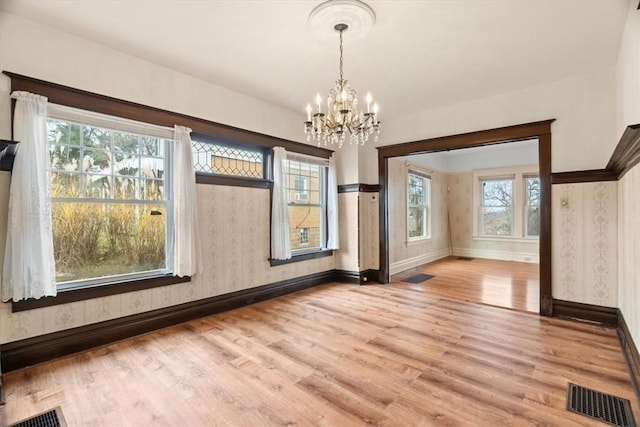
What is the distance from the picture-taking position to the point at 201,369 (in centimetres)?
249

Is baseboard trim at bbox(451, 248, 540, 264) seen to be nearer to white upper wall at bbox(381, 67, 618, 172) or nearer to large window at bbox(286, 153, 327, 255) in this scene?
white upper wall at bbox(381, 67, 618, 172)

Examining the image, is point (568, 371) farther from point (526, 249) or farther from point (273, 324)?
point (526, 249)

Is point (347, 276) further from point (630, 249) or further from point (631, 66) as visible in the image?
point (631, 66)

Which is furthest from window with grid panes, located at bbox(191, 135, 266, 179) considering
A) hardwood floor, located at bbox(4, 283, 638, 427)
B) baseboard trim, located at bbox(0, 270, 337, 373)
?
hardwood floor, located at bbox(4, 283, 638, 427)

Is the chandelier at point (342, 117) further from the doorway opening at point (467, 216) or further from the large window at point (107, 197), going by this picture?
the doorway opening at point (467, 216)

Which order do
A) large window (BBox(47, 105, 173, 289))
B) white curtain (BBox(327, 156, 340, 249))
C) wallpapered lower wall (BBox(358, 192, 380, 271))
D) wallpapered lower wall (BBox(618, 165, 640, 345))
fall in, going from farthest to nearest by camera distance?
wallpapered lower wall (BBox(358, 192, 380, 271)), white curtain (BBox(327, 156, 340, 249)), large window (BBox(47, 105, 173, 289)), wallpapered lower wall (BBox(618, 165, 640, 345))

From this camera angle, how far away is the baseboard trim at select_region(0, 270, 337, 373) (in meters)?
2.51

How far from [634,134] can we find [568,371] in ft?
6.01

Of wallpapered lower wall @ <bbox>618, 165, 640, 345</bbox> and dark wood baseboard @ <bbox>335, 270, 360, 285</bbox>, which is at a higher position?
wallpapered lower wall @ <bbox>618, 165, 640, 345</bbox>

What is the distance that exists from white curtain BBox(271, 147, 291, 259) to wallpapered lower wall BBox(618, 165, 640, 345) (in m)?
3.70

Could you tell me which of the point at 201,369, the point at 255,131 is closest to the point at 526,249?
the point at 255,131

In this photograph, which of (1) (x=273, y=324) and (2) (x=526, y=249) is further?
(2) (x=526, y=249)

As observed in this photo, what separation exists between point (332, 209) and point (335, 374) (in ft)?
10.9

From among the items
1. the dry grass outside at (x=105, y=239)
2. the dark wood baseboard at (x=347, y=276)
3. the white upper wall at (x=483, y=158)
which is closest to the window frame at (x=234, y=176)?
the dry grass outside at (x=105, y=239)
